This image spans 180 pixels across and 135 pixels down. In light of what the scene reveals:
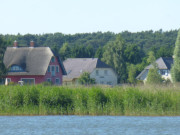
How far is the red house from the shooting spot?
69.7 meters

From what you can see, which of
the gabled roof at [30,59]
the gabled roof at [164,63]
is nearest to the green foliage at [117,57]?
the gabled roof at [164,63]

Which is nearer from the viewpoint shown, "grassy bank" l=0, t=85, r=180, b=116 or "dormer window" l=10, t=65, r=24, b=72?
"grassy bank" l=0, t=85, r=180, b=116

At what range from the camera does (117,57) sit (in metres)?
106

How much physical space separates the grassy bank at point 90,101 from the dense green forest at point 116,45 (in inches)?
2460

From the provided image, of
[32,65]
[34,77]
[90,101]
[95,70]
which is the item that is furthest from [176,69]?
[90,101]

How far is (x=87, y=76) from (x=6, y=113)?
47996 mm

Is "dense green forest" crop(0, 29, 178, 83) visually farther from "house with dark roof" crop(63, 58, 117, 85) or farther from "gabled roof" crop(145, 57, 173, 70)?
"gabled roof" crop(145, 57, 173, 70)

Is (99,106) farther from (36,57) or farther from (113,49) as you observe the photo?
(113,49)

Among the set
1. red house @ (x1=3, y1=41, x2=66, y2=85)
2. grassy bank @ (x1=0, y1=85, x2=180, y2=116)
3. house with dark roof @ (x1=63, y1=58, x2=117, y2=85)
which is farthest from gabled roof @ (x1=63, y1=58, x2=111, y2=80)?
grassy bank @ (x1=0, y1=85, x2=180, y2=116)
